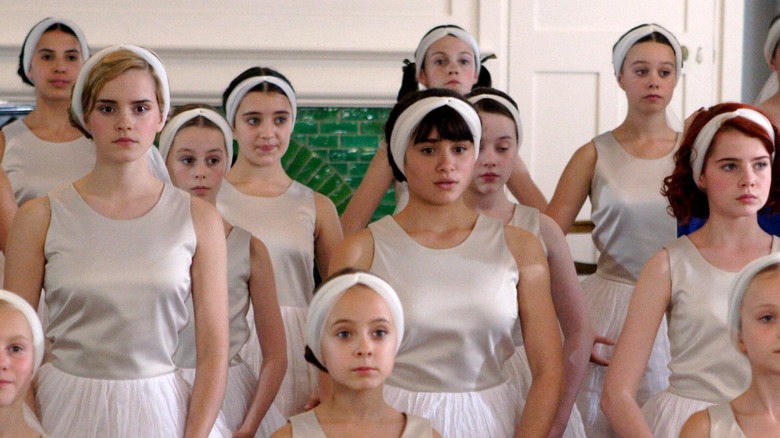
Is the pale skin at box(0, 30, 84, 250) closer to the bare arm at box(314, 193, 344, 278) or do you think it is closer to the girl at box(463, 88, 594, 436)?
the bare arm at box(314, 193, 344, 278)

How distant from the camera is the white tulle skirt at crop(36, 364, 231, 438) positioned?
8.83 ft

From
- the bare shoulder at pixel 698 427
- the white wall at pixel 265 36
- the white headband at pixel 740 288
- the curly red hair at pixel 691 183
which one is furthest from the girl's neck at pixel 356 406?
the white wall at pixel 265 36

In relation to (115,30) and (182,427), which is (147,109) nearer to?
(182,427)

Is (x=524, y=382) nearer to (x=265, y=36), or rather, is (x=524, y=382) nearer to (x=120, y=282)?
(x=120, y=282)

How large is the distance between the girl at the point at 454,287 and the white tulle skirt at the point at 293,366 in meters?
0.86

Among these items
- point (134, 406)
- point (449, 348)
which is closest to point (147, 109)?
point (134, 406)

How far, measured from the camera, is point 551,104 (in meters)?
5.96

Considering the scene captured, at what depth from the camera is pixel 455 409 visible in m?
2.90

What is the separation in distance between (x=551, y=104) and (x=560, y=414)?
3.00 metres

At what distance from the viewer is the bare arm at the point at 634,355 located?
9.43ft

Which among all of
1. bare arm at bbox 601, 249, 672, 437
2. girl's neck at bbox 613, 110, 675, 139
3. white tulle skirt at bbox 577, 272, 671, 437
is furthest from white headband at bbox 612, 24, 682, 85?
bare arm at bbox 601, 249, 672, 437

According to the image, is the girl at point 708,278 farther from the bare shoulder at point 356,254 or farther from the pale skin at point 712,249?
the bare shoulder at point 356,254

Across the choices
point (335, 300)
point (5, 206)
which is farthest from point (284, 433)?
point (5, 206)

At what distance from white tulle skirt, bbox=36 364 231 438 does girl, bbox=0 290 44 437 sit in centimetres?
17
